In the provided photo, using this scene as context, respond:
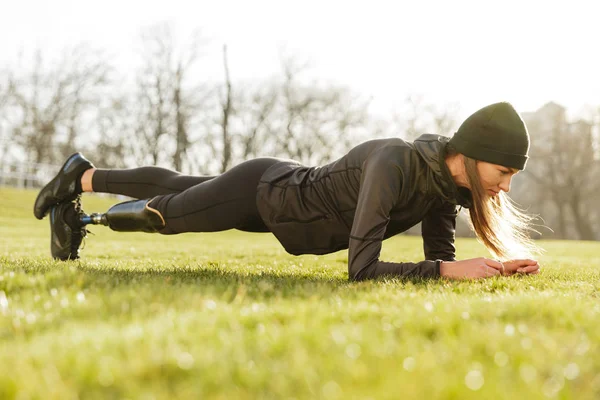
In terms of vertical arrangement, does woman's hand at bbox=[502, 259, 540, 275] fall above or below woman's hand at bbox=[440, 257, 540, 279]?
below

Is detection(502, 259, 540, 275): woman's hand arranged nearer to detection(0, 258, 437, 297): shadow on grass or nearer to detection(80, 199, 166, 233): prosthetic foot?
detection(0, 258, 437, 297): shadow on grass

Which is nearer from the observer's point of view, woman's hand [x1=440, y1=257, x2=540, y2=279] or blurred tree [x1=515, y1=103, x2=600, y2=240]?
woman's hand [x1=440, y1=257, x2=540, y2=279]

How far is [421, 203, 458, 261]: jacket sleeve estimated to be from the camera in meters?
5.23

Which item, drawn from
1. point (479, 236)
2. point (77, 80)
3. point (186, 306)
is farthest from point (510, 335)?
point (77, 80)

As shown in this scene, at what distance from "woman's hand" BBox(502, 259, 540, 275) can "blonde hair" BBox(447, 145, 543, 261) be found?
0.84 ft

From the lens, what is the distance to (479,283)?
160 inches

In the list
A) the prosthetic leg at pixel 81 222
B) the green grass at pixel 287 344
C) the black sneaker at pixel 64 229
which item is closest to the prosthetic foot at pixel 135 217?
the prosthetic leg at pixel 81 222

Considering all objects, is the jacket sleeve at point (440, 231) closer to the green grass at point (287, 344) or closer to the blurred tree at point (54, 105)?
the green grass at point (287, 344)

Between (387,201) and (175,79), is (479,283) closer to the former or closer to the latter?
(387,201)

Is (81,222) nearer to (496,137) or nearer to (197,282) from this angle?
(197,282)

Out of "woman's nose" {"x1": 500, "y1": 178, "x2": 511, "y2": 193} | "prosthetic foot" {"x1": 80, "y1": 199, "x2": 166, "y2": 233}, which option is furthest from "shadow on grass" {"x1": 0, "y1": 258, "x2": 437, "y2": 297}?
"woman's nose" {"x1": 500, "y1": 178, "x2": 511, "y2": 193}

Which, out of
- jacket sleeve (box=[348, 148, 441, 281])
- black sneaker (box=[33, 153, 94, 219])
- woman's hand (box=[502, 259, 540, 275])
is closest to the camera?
jacket sleeve (box=[348, 148, 441, 281])

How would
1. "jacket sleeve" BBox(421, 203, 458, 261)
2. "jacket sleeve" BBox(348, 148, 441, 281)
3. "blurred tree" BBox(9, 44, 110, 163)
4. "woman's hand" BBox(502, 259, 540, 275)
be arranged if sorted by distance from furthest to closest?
"blurred tree" BBox(9, 44, 110, 163), "jacket sleeve" BBox(421, 203, 458, 261), "woman's hand" BBox(502, 259, 540, 275), "jacket sleeve" BBox(348, 148, 441, 281)

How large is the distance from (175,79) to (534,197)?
34.8 meters
